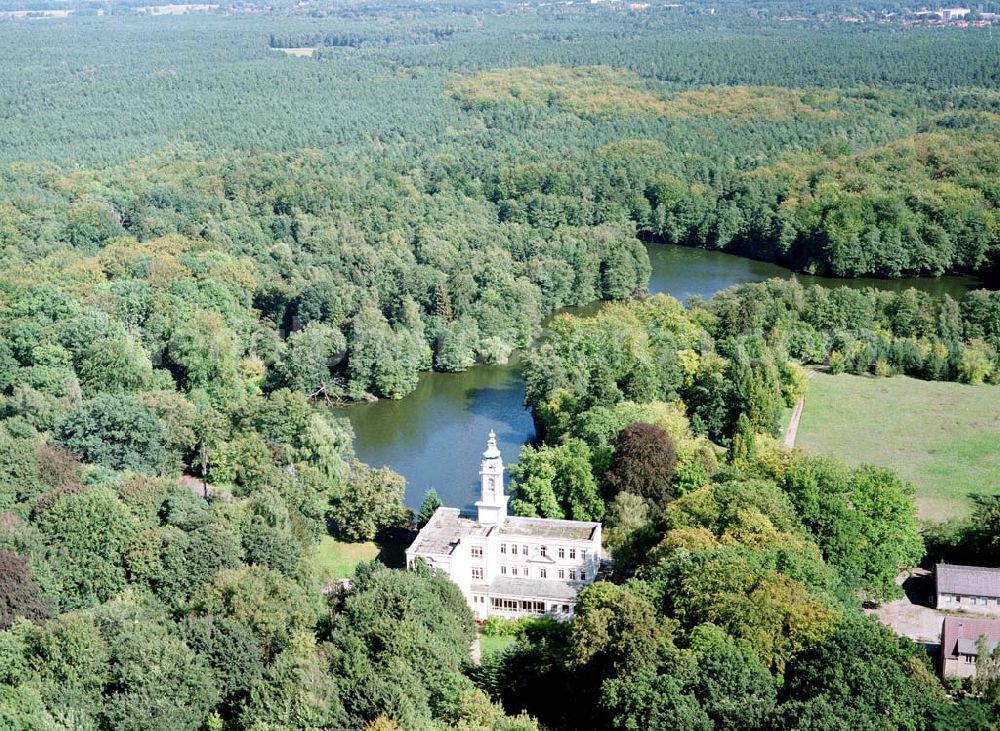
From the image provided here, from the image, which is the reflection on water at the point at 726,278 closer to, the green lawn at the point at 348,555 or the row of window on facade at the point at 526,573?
the green lawn at the point at 348,555

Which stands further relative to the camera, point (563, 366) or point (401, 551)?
point (563, 366)

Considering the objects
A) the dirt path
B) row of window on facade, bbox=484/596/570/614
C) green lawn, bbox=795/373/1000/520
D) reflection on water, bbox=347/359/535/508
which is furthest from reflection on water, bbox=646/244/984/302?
row of window on facade, bbox=484/596/570/614

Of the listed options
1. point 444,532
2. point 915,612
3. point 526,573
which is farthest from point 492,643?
point 915,612

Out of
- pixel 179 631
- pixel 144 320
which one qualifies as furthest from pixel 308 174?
pixel 179 631

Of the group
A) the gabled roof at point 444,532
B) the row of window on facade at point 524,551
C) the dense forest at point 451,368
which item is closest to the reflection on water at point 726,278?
the dense forest at point 451,368

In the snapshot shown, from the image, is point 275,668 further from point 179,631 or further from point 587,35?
point 587,35

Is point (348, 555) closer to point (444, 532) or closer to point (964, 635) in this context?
point (444, 532)

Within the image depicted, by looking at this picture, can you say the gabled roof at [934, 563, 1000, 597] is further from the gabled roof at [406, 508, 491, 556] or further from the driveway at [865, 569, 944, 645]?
the gabled roof at [406, 508, 491, 556]

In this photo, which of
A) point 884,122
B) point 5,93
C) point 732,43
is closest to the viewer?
point 884,122
